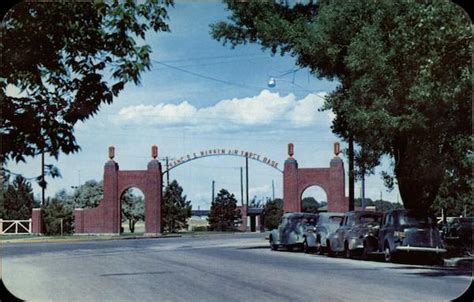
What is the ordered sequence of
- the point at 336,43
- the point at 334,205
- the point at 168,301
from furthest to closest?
the point at 334,205, the point at 336,43, the point at 168,301

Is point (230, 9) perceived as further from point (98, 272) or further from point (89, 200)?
point (89, 200)

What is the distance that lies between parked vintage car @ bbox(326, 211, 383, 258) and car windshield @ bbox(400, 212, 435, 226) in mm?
1800

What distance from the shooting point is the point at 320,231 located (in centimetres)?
2850

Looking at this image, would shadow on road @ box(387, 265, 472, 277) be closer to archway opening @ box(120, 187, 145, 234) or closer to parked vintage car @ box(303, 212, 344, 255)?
parked vintage car @ box(303, 212, 344, 255)

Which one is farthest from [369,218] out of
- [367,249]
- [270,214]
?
[270,214]

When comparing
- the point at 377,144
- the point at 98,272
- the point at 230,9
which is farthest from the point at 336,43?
the point at 98,272

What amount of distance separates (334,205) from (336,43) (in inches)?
1335

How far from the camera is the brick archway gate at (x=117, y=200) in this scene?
61750 mm

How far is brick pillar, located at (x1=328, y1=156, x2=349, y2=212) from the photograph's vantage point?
5969cm

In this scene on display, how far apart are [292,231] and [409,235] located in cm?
970

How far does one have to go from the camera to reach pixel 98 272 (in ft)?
62.8

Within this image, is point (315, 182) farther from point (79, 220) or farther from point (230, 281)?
point (230, 281)

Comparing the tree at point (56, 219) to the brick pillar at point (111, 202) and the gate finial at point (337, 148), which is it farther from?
the gate finial at point (337, 148)

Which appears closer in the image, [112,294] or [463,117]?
[112,294]
